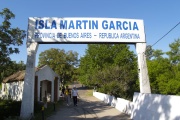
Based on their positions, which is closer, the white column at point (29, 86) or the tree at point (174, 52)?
the white column at point (29, 86)

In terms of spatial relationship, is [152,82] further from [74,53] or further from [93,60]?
[74,53]

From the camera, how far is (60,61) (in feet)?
177

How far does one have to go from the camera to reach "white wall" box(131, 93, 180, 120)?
320 inches

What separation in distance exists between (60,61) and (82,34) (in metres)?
39.1

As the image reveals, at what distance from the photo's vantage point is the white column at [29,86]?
14.6 meters

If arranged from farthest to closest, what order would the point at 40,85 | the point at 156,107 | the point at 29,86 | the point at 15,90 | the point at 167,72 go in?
the point at 167,72 → the point at 15,90 → the point at 40,85 → the point at 29,86 → the point at 156,107

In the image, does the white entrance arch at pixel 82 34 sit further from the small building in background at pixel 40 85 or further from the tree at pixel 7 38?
the small building in background at pixel 40 85

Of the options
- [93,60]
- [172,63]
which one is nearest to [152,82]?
[172,63]

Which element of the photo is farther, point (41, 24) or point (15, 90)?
point (15, 90)

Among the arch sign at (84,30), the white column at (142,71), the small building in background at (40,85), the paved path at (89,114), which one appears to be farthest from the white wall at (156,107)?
the small building in background at (40,85)

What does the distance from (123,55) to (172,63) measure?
10.5m

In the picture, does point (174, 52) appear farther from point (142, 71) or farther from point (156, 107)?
point (156, 107)

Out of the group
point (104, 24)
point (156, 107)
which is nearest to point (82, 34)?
point (104, 24)

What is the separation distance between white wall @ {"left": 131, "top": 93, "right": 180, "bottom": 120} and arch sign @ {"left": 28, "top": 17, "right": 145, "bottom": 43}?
13.9 feet
